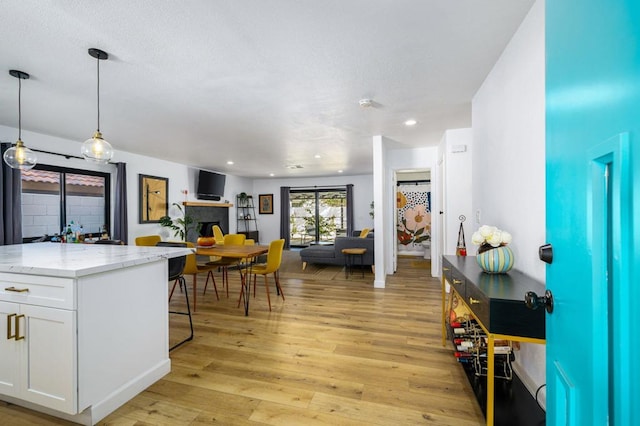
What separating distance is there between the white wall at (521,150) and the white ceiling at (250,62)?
17 cm

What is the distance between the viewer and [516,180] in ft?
6.53

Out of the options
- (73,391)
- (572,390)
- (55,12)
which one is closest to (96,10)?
(55,12)

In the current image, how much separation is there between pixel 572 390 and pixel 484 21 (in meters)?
2.05

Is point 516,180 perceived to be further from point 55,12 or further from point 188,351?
point 55,12

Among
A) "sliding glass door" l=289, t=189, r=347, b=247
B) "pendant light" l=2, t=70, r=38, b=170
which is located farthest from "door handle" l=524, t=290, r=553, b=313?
"sliding glass door" l=289, t=189, r=347, b=247

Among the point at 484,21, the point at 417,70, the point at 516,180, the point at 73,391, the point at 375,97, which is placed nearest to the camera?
the point at 73,391

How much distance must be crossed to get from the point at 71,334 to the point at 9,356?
1.90 feet

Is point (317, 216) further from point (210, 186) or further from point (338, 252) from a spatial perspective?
point (338, 252)

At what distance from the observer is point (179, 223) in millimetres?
6844

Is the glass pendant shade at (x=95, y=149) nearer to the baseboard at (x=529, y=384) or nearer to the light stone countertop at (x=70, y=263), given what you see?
the light stone countertop at (x=70, y=263)

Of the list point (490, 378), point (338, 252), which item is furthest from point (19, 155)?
point (338, 252)

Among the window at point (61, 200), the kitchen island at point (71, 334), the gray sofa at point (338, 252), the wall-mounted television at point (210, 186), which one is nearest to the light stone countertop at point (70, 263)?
→ the kitchen island at point (71, 334)

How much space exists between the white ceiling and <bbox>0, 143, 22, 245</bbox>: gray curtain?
0.68 m

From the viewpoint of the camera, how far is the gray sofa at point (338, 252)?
5.77 metres
